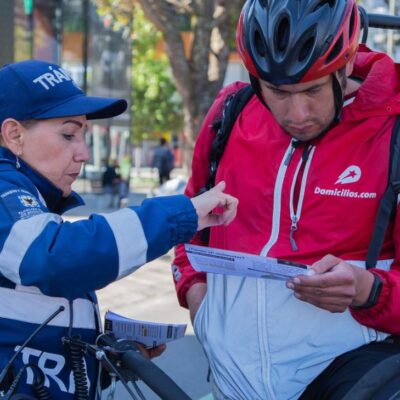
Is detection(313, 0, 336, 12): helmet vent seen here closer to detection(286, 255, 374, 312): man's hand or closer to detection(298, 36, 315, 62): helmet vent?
detection(298, 36, 315, 62): helmet vent

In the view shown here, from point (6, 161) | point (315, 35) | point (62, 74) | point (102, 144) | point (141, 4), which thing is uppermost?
point (315, 35)

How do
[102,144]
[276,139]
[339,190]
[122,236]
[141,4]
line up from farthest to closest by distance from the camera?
1. [102,144]
2. [141,4]
3. [276,139]
4. [339,190]
5. [122,236]

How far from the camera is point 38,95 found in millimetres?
2217

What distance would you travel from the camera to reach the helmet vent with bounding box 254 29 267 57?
236cm

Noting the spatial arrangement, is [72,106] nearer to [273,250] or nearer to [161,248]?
[161,248]

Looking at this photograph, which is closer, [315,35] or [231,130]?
[315,35]

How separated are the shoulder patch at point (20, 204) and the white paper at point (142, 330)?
1.64 ft

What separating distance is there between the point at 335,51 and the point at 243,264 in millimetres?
696

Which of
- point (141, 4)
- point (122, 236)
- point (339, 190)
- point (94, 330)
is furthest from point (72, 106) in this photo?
point (141, 4)

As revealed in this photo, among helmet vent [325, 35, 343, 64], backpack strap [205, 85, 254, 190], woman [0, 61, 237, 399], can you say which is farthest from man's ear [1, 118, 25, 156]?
helmet vent [325, 35, 343, 64]

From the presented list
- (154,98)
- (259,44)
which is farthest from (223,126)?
(154,98)

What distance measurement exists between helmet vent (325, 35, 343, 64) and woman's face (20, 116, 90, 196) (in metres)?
0.74

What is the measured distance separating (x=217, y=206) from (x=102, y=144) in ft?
63.3

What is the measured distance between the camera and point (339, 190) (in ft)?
7.61
